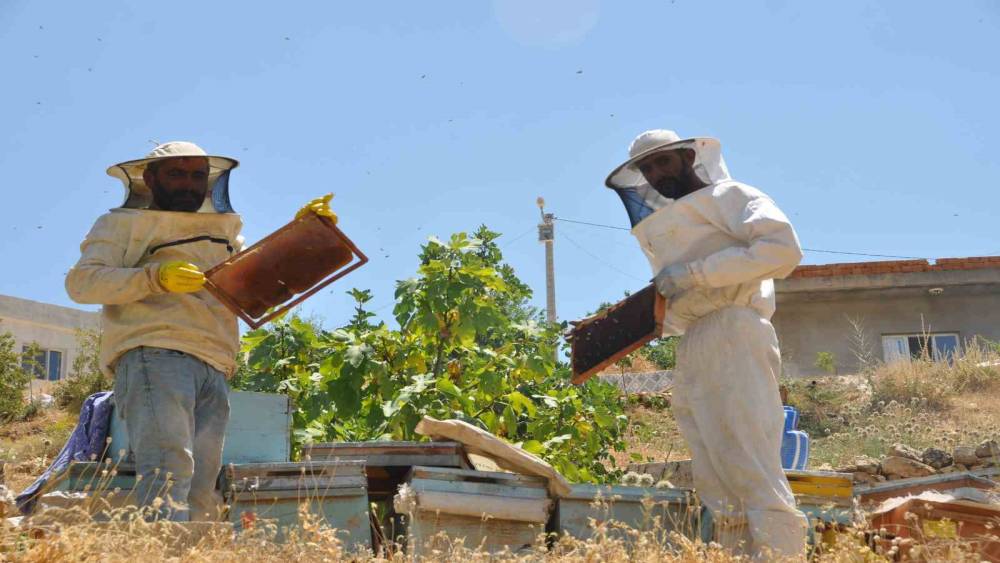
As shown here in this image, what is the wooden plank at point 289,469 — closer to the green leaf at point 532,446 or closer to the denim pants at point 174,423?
the denim pants at point 174,423

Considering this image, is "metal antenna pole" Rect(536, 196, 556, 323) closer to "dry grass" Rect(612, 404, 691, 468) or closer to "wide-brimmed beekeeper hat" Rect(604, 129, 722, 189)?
"dry grass" Rect(612, 404, 691, 468)

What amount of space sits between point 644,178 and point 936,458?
613cm

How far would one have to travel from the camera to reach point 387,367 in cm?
688

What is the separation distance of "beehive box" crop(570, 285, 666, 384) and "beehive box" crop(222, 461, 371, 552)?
1.19 meters

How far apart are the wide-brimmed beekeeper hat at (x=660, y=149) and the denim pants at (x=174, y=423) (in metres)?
2.23

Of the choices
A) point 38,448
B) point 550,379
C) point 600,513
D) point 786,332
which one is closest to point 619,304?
point 600,513

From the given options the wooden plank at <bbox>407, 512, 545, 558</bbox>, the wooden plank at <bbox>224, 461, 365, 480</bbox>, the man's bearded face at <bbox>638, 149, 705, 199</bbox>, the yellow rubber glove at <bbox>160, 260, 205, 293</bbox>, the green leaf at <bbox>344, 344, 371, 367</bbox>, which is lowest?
the wooden plank at <bbox>407, 512, 545, 558</bbox>

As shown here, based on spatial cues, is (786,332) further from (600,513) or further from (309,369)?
(600,513)

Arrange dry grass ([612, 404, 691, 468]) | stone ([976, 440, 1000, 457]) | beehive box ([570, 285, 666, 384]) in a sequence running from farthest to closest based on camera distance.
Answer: dry grass ([612, 404, 691, 468])
stone ([976, 440, 1000, 457])
beehive box ([570, 285, 666, 384])

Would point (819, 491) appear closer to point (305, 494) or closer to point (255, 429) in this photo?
point (305, 494)

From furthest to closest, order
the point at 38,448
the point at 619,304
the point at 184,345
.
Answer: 1. the point at 38,448
2. the point at 619,304
3. the point at 184,345

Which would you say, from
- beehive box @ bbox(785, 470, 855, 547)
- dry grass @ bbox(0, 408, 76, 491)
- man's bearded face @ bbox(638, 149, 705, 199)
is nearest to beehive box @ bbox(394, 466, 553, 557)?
beehive box @ bbox(785, 470, 855, 547)

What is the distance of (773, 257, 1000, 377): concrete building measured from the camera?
17.5m

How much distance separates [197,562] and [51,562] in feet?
1.37
